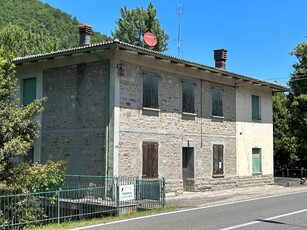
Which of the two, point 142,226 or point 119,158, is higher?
point 119,158

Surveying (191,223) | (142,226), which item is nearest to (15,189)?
(142,226)

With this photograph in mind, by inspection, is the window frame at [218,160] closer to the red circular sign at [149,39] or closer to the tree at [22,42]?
the red circular sign at [149,39]

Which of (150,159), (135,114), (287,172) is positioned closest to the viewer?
(135,114)

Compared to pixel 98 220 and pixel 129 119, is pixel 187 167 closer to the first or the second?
pixel 129 119

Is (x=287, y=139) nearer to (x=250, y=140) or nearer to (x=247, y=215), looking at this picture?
(x=250, y=140)

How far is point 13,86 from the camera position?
1391 cm

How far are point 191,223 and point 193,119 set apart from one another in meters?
10.3

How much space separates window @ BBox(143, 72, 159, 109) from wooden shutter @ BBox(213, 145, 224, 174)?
5.00 m

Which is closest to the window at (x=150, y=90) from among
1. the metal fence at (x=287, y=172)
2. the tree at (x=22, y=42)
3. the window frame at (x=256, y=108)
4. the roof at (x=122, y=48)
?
the roof at (x=122, y=48)

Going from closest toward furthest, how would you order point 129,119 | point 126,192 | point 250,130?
point 126,192, point 129,119, point 250,130

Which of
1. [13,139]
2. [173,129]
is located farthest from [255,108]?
[13,139]

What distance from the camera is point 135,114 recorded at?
1786 cm

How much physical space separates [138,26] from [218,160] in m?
24.7

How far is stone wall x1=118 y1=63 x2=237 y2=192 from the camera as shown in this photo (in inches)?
691
